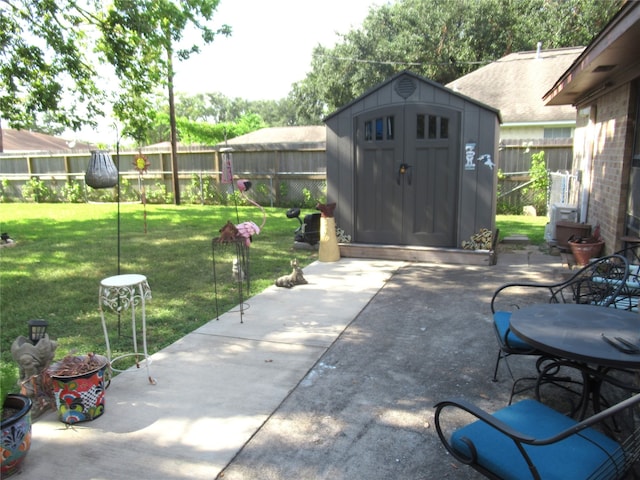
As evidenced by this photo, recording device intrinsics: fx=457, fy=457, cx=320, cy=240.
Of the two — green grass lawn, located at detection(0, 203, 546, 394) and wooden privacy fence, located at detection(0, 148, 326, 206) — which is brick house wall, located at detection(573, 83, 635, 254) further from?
wooden privacy fence, located at detection(0, 148, 326, 206)

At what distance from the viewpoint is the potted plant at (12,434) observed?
229 cm

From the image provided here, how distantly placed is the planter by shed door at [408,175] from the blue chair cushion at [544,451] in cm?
508

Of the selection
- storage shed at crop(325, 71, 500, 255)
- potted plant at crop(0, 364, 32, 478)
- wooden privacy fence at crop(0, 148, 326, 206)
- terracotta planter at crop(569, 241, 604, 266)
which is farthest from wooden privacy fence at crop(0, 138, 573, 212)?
potted plant at crop(0, 364, 32, 478)

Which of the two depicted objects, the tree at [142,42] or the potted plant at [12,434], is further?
the tree at [142,42]

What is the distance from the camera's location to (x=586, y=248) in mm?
5969

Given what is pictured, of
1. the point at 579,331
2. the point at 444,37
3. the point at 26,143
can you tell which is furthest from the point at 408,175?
the point at 26,143

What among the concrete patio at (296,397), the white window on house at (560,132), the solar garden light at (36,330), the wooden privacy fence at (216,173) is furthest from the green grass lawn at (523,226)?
the solar garden light at (36,330)

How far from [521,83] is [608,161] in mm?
11940

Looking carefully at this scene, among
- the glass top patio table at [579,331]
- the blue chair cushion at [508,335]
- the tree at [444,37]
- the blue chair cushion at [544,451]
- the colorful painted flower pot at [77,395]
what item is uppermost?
the tree at [444,37]

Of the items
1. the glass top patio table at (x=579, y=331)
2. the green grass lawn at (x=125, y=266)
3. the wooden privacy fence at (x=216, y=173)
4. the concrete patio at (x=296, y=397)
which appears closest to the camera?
Result: the glass top patio table at (x=579, y=331)

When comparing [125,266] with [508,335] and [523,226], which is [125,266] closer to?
[508,335]

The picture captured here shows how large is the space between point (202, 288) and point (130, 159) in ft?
39.9

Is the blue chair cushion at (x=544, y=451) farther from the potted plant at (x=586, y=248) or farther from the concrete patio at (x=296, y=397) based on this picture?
the potted plant at (x=586, y=248)

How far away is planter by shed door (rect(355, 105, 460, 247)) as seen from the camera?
267 inches
